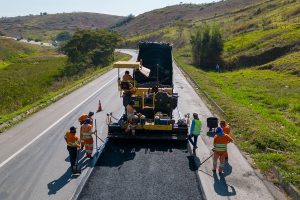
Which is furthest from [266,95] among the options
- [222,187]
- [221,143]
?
[222,187]

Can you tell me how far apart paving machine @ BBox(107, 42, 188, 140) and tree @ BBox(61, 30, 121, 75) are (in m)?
38.2

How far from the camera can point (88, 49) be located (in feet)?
215

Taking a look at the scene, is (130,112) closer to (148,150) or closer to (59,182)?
(148,150)

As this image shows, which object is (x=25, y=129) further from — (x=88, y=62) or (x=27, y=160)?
(x=88, y=62)

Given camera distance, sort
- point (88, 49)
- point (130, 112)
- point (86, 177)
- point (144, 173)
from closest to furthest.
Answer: point (86, 177), point (144, 173), point (130, 112), point (88, 49)

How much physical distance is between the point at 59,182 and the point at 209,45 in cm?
4461

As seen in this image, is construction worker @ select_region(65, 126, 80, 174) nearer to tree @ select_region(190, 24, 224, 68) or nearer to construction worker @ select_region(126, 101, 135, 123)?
construction worker @ select_region(126, 101, 135, 123)

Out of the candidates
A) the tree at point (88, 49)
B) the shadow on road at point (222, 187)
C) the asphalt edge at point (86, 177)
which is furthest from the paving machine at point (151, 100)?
the tree at point (88, 49)

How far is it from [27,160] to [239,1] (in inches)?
6529

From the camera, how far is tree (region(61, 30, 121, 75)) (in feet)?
203

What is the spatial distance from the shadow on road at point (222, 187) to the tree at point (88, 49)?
48.0 m

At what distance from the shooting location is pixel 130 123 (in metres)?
16.1

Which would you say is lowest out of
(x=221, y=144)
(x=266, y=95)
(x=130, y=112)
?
(x=266, y=95)

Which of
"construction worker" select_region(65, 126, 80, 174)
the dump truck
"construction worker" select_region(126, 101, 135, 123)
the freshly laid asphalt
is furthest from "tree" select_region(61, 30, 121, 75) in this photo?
"construction worker" select_region(65, 126, 80, 174)
